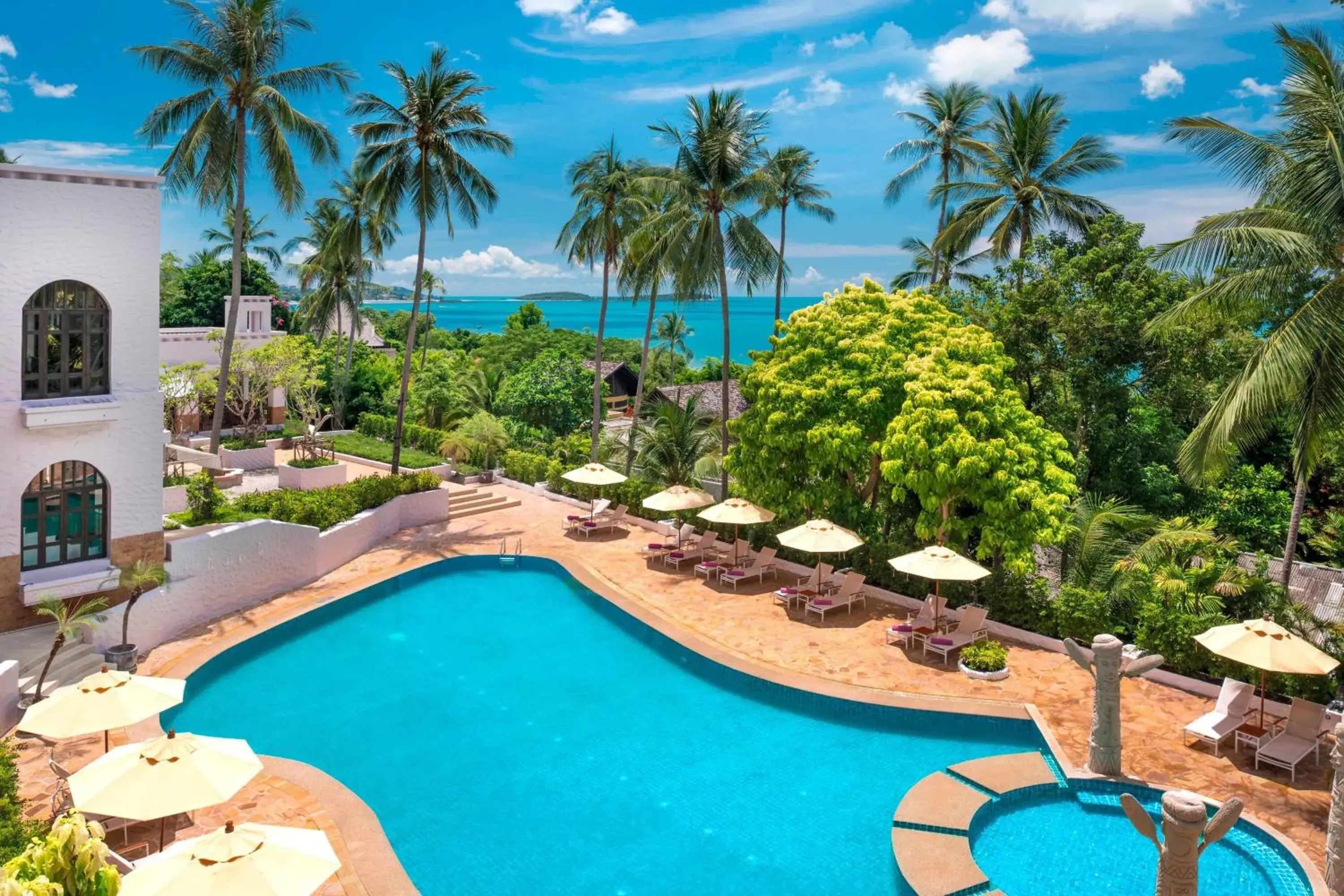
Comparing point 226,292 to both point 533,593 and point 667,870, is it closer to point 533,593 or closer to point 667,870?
point 533,593

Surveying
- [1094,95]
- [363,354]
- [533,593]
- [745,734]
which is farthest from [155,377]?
[1094,95]

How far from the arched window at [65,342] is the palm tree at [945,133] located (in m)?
27.2

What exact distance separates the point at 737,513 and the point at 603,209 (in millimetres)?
14273

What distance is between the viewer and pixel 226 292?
58062mm

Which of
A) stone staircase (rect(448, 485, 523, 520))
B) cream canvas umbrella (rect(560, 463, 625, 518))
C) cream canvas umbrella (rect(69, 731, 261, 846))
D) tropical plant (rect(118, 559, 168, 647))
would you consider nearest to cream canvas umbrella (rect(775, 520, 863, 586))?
cream canvas umbrella (rect(560, 463, 625, 518))

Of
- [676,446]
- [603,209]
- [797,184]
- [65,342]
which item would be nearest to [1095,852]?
[65,342]

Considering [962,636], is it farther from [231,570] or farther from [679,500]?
[231,570]

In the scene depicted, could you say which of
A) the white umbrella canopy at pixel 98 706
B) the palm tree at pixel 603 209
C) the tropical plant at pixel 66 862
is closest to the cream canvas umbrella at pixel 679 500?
the palm tree at pixel 603 209

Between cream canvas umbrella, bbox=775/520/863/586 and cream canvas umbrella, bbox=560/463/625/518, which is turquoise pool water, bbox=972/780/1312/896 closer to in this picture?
cream canvas umbrella, bbox=775/520/863/586

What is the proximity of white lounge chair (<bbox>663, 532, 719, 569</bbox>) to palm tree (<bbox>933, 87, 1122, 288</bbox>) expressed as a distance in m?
13.8

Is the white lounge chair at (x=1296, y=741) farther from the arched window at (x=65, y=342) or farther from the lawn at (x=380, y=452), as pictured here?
the lawn at (x=380, y=452)

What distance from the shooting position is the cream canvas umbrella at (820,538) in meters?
19.6

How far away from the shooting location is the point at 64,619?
50.2 ft

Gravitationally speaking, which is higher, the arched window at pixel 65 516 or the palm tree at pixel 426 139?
the palm tree at pixel 426 139
